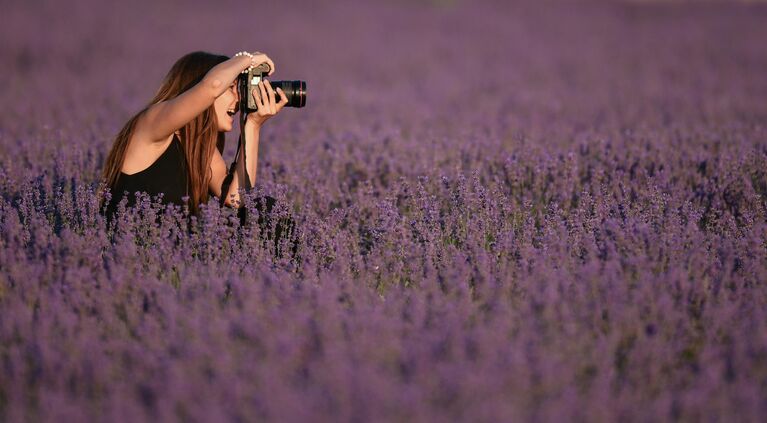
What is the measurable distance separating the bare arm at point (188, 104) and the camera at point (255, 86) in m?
0.11

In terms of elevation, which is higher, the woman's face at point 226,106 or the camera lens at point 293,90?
the camera lens at point 293,90

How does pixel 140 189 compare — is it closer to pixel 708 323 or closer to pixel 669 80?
pixel 708 323

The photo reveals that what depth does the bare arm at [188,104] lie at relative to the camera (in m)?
2.73

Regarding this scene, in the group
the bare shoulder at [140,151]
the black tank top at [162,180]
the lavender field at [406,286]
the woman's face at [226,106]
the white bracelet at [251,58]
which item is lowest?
the lavender field at [406,286]

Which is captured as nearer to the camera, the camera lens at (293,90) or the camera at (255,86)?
the camera at (255,86)

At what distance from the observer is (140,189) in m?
3.12

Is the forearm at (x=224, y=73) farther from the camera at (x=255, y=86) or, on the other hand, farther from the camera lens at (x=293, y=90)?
the camera lens at (x=293, y=90)

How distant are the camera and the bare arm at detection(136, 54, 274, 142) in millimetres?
107

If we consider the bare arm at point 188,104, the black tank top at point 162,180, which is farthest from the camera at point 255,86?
the black tank top at point 162,180

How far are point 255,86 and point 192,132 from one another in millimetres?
315

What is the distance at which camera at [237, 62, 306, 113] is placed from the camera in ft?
10.2

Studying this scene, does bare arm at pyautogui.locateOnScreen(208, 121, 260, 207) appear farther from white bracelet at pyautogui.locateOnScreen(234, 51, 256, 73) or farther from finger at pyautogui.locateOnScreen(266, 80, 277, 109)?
white bracelet at pyautogui.locateOnScreen(234, 51, 256, 73)

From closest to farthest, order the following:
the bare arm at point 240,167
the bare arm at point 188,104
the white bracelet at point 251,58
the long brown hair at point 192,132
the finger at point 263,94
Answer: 1. the bare arm at point 188,104
2. the white bracelet at point 251,58
3. the long brown hair at point 192,132
4. the finger at point 263,94
5. the bare arm at point 240,167

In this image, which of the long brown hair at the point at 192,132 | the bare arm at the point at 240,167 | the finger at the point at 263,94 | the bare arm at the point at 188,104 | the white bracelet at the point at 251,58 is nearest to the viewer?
the bare arm at the point at 188,104
